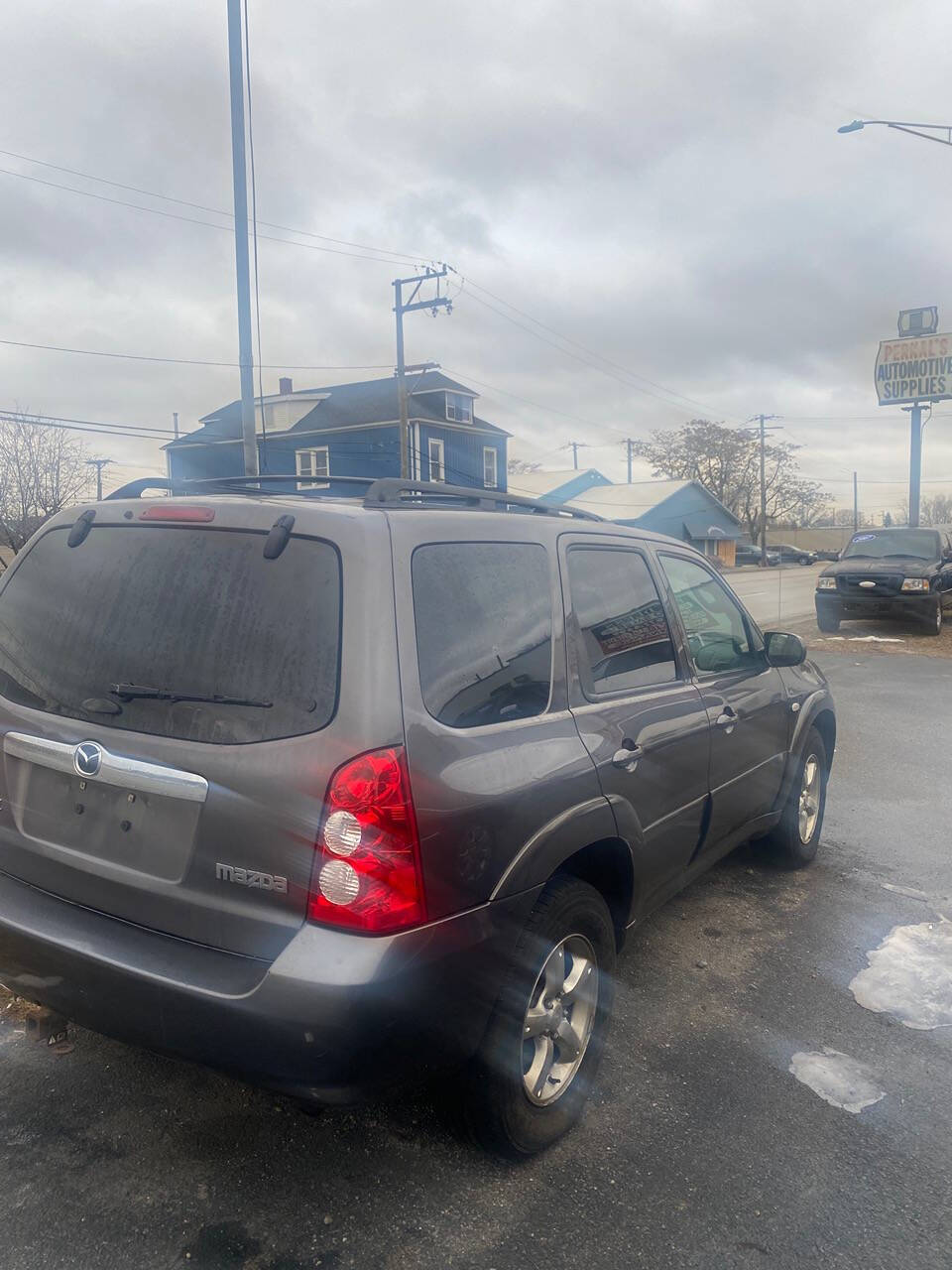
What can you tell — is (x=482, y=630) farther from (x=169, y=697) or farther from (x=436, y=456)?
(x=436, y=456)

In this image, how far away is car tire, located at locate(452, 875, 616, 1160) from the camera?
243 centimetres

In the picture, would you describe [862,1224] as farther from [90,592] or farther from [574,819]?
[90,592]

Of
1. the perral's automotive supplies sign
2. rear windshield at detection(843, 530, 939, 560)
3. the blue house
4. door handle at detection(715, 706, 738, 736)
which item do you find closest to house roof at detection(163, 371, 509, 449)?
the blue house

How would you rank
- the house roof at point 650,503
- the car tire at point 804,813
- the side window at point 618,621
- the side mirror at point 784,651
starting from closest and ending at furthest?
the side window at point 618,621
the side mirror at point 784,651
the car tire at point 804,813
the house roof at point 650,503

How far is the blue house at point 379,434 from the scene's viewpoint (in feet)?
129

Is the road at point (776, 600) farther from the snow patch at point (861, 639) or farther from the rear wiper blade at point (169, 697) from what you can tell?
the rear wiper blade at point (169, 697)

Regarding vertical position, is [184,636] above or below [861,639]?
above

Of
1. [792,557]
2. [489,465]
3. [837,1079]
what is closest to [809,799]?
[837,1079]

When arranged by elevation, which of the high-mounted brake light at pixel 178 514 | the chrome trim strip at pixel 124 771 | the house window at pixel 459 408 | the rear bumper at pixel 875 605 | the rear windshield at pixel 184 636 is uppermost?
the house window at pixel 459 408

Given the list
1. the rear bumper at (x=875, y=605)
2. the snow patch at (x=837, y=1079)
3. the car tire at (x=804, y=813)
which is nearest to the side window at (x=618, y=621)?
the snow patch at (x=837, y=1079)

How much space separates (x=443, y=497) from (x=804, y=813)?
Answer: 306 cm

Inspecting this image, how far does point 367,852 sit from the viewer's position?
83.3 inches

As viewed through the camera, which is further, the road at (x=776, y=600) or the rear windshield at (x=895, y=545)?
the road at (x=776, y=600)

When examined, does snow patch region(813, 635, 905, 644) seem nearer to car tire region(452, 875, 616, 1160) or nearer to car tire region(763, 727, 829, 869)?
car tire region(763, 727, 829, 869)
